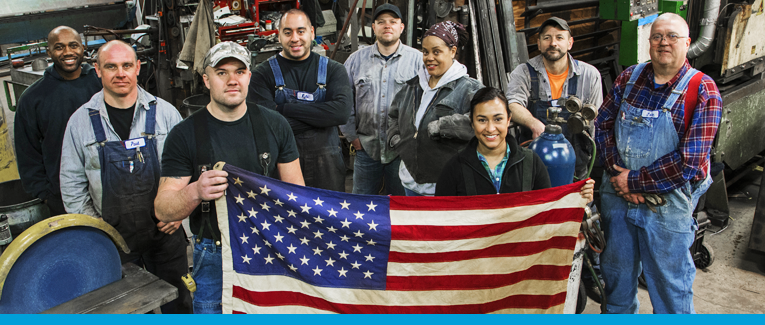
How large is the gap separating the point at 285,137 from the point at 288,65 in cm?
120

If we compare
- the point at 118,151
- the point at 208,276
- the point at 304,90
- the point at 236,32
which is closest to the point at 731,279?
the point at 304,90

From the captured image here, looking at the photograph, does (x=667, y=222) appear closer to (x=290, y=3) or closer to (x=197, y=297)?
(x=197, y=297)

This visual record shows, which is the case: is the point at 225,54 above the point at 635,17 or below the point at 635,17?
below

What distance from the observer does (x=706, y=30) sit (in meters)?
5.85

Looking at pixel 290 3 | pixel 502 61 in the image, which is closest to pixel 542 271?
pixel 502 61

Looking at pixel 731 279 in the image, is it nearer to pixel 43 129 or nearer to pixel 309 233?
pixel 309 233

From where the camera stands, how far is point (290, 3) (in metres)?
9.59

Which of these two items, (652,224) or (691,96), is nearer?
(691,96)

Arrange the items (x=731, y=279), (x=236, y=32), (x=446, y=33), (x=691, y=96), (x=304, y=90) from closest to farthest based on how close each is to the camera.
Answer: (x=691, y=96) → (x=446, y=33) → (x=304, y=90) → (x=731, y=279) → (x=236, y=32)

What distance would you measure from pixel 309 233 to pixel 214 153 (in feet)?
1.97

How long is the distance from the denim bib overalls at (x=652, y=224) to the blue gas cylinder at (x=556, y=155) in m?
0.43

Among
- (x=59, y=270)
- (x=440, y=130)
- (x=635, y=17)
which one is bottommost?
(x=59, y=270)

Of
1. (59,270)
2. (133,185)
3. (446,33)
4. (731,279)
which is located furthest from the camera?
(731,279)

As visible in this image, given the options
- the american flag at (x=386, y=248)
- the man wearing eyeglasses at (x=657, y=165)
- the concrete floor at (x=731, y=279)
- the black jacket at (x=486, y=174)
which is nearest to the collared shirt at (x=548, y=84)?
the man wearing eyeglasses at (x=657, y=165)
